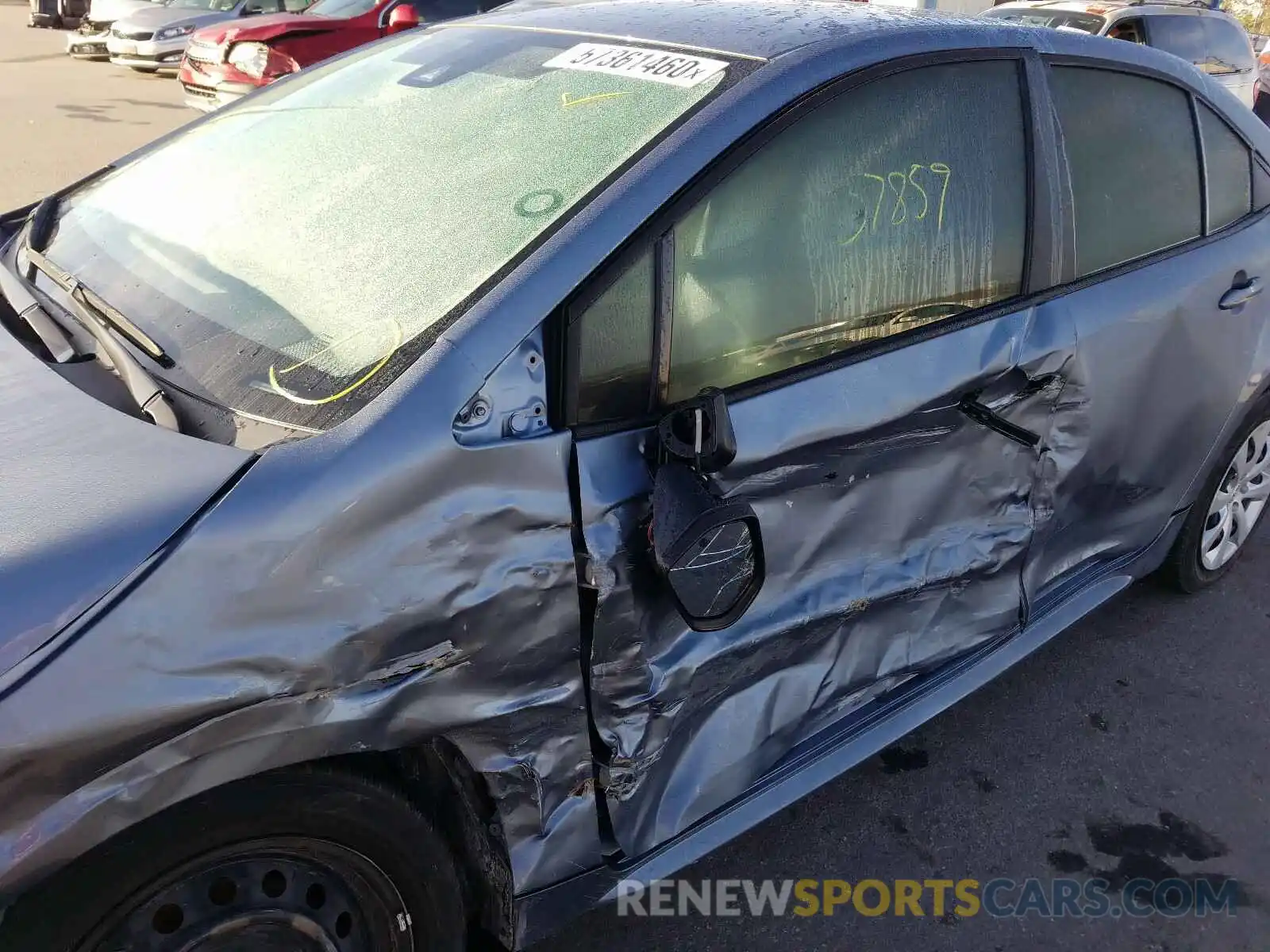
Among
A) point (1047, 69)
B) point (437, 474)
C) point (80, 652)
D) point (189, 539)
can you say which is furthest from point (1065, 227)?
point (80, 652)

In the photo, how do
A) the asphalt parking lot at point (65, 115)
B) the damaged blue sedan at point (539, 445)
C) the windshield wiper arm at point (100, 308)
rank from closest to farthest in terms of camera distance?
the damaged blue sedan at point (539, 445)
the windshield wiper arm at point (100, 308)
the asphalt parking lot at point (65, 115)

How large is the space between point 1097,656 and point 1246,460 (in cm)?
88

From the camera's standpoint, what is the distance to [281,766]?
4.73ft

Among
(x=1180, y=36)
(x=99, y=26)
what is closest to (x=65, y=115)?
(x=99, y=26)

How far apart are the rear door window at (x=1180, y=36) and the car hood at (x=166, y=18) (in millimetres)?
9796

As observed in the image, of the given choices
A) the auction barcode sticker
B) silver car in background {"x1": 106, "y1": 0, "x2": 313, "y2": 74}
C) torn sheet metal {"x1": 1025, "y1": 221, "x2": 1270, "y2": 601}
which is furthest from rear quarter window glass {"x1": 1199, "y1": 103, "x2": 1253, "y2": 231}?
silver car in background {"x1": 106, "y1": 0, "x2": 313, "y2": 74}

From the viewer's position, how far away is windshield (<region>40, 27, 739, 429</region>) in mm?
1717

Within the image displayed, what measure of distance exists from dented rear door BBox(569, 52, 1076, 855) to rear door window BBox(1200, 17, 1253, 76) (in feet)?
27.7

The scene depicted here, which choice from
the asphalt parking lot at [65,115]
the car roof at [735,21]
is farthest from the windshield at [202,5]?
the car roof at [735,21]

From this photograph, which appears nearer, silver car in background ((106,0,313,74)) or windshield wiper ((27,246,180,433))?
windshield wiper ((27,246,180,433))

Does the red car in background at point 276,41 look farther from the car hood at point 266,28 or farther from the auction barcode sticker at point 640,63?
the auction barcode sticker at point 640,63

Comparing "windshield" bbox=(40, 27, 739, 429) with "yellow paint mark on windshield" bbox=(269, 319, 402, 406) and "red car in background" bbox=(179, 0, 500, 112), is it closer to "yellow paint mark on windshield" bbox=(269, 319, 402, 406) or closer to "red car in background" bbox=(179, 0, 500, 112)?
"yellow paint mark on windshield" bbox=(269, 319, 402, 406)

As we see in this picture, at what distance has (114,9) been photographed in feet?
42.3

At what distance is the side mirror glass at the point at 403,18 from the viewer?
8.41 metres
